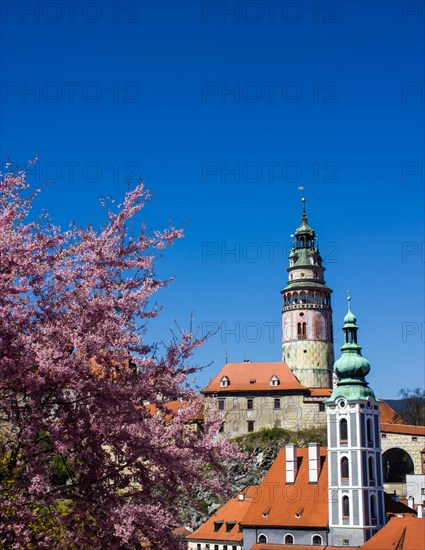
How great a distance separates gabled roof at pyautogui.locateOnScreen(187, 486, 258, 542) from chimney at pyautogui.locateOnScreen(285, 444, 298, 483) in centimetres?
271

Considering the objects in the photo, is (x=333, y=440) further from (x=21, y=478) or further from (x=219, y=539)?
(x=21, y=478)

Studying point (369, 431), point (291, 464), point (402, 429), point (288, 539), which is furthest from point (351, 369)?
point (402, 429)

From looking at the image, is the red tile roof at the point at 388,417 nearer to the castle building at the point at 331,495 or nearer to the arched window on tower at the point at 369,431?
the castle building at the point at 331,495

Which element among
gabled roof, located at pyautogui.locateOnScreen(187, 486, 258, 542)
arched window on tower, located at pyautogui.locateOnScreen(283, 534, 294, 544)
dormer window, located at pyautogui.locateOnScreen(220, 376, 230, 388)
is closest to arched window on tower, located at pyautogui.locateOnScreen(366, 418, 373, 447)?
arched window on tower, located at pyautogui.locateOnScreen(283, 534, 294, 544)

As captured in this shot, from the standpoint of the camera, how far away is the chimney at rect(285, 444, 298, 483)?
1959 inches

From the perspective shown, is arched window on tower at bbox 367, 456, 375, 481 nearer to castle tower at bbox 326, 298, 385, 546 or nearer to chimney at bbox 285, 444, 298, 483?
castle tower at bbox 326, 298, 385, 546

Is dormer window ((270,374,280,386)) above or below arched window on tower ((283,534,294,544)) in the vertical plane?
above

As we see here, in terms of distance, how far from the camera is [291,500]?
49031 mm

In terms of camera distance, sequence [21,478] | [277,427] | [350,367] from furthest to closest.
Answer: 1. [277,427]
2. [350,367]
3. [21,478]

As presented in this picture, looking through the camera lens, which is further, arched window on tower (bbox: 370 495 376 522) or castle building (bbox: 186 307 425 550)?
arched window on tower (bbox: 370 495 376 522)

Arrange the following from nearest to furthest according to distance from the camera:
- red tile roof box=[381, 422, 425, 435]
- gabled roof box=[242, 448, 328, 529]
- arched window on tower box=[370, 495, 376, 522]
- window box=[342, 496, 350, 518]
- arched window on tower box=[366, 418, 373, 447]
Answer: window box=[342, 496, 350, 518], arched window on tower box=[370, 495, 376, 522], gabled roof box=[242, 448, 328, 529], arched window on tower box=[366, 418, 373, 447], red tile roof box=[381, 422, 425, 435]

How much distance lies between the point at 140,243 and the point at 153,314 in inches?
36.6

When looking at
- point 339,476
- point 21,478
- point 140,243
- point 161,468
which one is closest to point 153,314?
point 140,243

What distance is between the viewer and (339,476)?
4791cm
